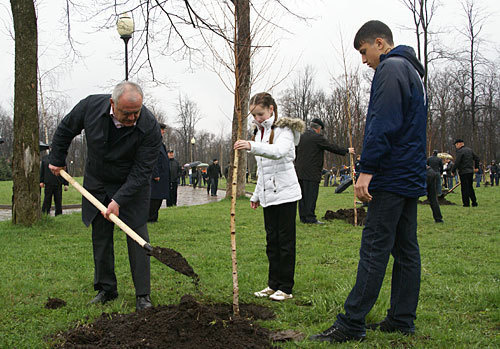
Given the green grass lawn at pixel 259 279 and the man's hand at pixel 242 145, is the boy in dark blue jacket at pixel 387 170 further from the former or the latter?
the man's hand at pixel 242 145

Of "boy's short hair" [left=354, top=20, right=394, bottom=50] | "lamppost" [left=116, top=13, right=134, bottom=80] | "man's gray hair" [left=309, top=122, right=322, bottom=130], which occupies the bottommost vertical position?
"boy's short hair" [left=354, top=20, right=394, bottom=50]

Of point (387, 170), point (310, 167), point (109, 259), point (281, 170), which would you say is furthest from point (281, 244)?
point (310, 167)

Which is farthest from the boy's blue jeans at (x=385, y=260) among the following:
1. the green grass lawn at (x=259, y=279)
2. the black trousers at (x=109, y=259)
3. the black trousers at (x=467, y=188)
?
the black trousers at (x=467, y=188)

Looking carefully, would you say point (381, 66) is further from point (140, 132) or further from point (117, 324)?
point (117, 324)

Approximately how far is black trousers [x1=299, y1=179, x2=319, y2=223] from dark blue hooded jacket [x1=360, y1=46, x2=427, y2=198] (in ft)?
20.9

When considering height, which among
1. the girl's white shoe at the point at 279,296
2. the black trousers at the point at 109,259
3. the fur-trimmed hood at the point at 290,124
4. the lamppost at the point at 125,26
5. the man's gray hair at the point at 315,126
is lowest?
the girl's white shoe at the point at 279,296

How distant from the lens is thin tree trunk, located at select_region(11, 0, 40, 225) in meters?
8.11

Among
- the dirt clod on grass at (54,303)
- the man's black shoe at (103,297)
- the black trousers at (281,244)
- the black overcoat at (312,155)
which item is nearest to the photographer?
the dirt clod on grass at (54,303)

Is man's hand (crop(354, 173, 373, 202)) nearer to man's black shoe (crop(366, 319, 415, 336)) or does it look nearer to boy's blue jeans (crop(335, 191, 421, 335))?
boy's blue jeans (crop(335, 191, 421, 335))

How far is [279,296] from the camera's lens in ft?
13.5

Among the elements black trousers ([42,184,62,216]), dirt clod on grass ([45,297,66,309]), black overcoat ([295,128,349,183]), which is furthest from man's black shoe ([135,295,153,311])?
black trousers ([42,184,62,216])

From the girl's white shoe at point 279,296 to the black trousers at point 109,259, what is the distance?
123 cm

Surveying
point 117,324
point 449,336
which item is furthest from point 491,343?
point 117,324

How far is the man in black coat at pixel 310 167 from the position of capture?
938 centimetres
